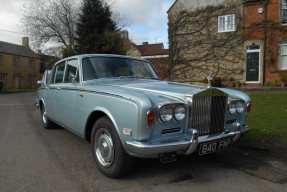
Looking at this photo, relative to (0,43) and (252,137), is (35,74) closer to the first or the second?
(0,43)

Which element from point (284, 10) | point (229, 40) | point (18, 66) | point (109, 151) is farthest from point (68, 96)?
point (18, 66)

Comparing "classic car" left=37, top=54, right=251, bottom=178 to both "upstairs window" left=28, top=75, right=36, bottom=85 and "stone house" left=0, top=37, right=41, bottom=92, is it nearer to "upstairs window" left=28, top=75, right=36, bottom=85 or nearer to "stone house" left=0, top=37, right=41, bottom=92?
"stone house" left=0, top=37, right=41, bottom=92

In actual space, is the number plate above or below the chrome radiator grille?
below

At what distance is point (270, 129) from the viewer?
17.4 ft

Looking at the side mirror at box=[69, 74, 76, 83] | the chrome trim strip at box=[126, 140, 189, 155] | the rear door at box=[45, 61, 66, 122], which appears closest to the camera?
the chrome trim strip at box=[126, 140, 189, 155]

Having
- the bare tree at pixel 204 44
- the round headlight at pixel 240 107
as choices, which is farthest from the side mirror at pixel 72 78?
the bare tree at pixel 204 44

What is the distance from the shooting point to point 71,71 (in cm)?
479

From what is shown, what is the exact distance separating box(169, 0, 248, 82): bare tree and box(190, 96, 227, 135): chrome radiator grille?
14.2m

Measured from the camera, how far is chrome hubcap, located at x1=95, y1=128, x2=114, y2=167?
3.26 m

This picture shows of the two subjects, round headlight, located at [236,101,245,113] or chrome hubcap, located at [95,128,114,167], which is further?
round headlight, located at [236,101,245,113]

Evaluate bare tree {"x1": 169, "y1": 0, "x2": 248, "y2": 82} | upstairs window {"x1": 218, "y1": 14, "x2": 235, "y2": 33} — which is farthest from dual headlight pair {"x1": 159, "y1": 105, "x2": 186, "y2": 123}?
upstairs window {"x1": 218, "y1": 14, "x2": 235, "y2": 33}

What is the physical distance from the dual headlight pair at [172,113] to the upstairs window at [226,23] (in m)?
15.9

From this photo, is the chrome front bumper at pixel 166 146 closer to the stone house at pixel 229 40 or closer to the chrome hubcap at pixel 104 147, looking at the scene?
the chrome hubcap at pixel 104 147

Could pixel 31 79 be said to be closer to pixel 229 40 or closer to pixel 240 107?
pixel 229 40
